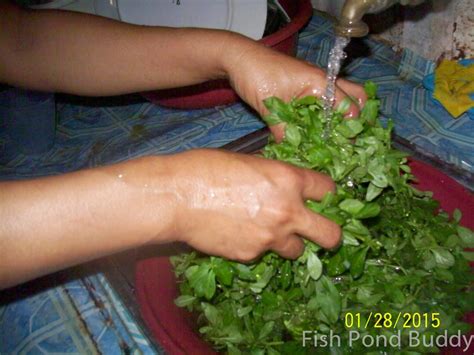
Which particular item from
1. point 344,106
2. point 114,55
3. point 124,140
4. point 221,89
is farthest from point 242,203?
point 124,140

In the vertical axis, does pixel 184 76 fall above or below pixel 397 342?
above

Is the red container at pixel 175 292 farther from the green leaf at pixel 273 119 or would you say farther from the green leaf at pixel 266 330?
the green leaf at pixel 273 119

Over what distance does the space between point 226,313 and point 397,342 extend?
0.22 metres

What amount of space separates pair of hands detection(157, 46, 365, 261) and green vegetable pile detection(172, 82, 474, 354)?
0.10 feet

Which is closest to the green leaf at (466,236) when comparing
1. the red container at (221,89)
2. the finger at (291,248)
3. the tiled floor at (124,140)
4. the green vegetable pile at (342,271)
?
the green vegetable pile at (342,271)

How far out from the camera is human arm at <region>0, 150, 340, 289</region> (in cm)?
50

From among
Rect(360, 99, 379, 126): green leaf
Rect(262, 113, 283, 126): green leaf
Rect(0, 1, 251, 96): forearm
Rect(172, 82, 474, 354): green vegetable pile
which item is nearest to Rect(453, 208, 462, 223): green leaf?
Rect(172, 82, 474, 354): green vegetable pile

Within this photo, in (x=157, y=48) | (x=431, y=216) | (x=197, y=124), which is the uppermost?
(x=157, y=48)

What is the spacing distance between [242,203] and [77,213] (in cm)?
17

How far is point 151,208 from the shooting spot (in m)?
0.50

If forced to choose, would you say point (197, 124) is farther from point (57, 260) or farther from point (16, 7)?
point (57, 260)

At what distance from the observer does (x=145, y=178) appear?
505mm

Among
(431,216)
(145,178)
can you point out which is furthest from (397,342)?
(145,178)

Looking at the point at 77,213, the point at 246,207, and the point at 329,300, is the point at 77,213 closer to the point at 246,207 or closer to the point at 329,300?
the point at 246,207
